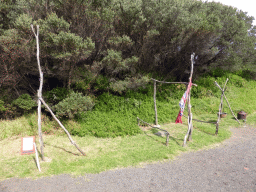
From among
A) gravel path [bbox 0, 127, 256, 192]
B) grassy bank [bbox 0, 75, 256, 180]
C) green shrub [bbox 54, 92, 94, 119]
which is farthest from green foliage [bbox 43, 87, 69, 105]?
gravel path [bbox 0, 127, 256, 192]

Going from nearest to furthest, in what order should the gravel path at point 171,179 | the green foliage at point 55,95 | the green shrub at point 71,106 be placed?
the gravel path at point 171,179
the green shrub at point 71,106
the green foliage at point 55,95

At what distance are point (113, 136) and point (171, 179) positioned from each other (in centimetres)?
443

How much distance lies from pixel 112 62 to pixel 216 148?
8.07m

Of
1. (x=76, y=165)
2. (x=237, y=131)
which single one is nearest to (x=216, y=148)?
(x=237, y=131)

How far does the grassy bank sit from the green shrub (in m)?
0.69

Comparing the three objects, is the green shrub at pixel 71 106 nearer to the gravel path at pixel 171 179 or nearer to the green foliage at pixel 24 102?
the green foliage at pixel 24 102

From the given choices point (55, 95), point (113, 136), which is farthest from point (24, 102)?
point (113, 136)

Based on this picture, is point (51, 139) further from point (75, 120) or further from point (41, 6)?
point (41, 6)

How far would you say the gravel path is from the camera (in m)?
5.38

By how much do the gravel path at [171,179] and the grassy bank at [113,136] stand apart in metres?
0.41

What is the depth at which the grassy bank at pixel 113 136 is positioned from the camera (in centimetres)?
660

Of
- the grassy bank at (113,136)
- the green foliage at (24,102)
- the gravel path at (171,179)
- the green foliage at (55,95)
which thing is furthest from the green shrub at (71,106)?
the gravel path at (171,179)

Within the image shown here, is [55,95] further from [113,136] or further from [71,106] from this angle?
[113,136]

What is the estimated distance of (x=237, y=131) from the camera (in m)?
11.3
